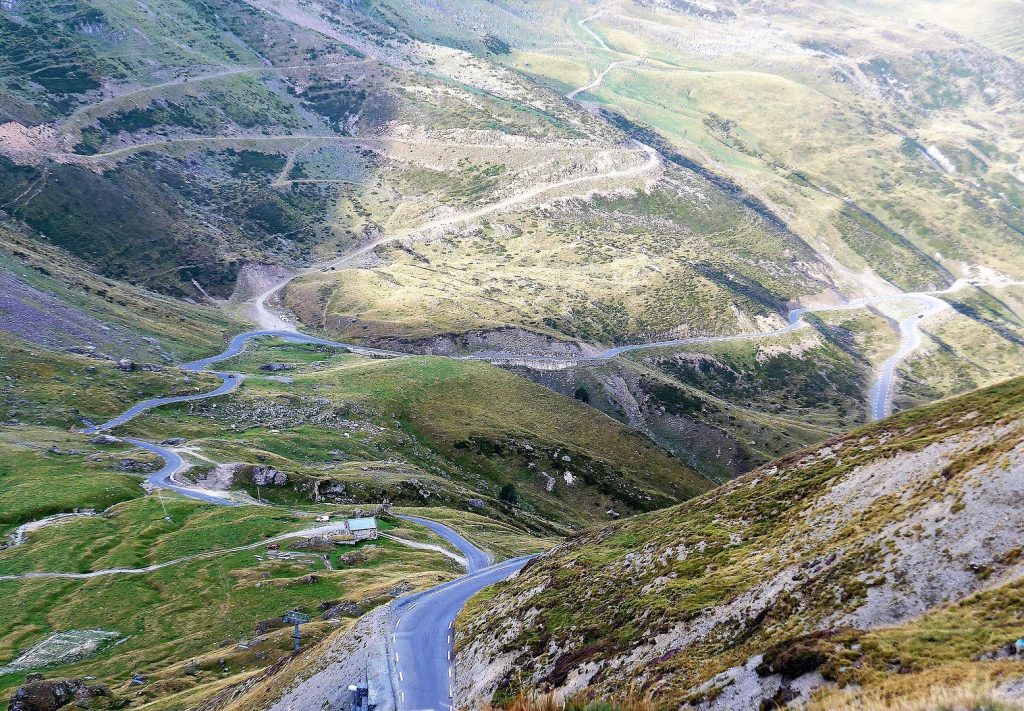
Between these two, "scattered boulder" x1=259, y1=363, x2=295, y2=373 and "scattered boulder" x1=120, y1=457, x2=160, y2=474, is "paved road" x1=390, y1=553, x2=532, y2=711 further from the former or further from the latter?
"scattered boulder" x1=259, y1=363, x2=295, y2=373

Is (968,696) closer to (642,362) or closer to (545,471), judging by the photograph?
(545,471)

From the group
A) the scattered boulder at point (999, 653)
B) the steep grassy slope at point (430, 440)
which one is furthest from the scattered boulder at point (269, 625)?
the scattered boulder at point (999, 653)

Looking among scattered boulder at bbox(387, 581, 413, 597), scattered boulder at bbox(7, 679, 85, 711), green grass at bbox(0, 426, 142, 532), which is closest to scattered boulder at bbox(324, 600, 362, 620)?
scattered boulder at bbox(387, 581, 413, 597)

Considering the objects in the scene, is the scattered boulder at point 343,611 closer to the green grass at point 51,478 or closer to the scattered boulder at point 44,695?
the scattered boulder at point 44,695

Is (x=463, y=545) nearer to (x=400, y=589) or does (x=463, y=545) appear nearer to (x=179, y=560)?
(x=400, y=589)

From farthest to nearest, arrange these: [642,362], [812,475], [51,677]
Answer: [642,362], [51,677], [812,475]

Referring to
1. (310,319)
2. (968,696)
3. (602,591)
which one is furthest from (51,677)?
(310,319)
